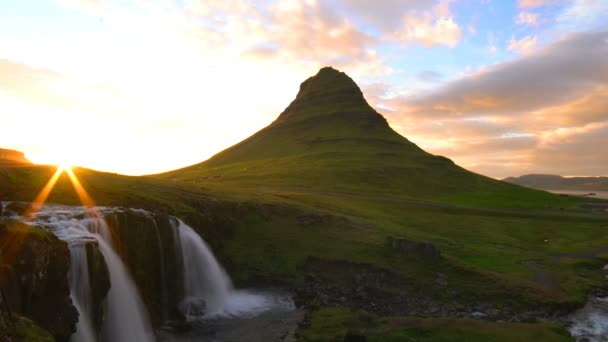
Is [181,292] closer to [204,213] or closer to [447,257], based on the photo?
[204,213]

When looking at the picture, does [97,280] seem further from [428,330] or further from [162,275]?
[428,330]

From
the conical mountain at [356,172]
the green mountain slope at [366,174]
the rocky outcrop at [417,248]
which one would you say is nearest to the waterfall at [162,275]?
the rocky outcrop at [417,248]

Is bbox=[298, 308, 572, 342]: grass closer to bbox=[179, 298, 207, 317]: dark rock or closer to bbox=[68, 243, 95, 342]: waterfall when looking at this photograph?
bbox=[179, 298, 207, 317]: dark rock

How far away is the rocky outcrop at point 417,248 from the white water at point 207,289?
60.5 feet

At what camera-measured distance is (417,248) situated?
52.0m

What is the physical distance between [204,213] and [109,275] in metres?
24.4

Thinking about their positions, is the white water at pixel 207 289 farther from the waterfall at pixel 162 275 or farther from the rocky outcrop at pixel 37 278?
the rocky outcrop at pixel 37 278

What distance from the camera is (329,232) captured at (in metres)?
60.5

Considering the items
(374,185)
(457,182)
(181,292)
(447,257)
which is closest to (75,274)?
(181,292)

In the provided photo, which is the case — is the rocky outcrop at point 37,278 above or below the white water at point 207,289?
above

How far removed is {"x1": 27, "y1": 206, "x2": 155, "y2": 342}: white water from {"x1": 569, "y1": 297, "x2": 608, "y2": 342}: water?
3341 centimetres

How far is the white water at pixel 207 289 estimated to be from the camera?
39.5 meters

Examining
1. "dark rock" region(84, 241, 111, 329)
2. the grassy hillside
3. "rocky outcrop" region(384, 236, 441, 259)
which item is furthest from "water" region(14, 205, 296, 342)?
"rocky outcrop" region(384, 236, 441, 259)

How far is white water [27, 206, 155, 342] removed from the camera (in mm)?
27688
